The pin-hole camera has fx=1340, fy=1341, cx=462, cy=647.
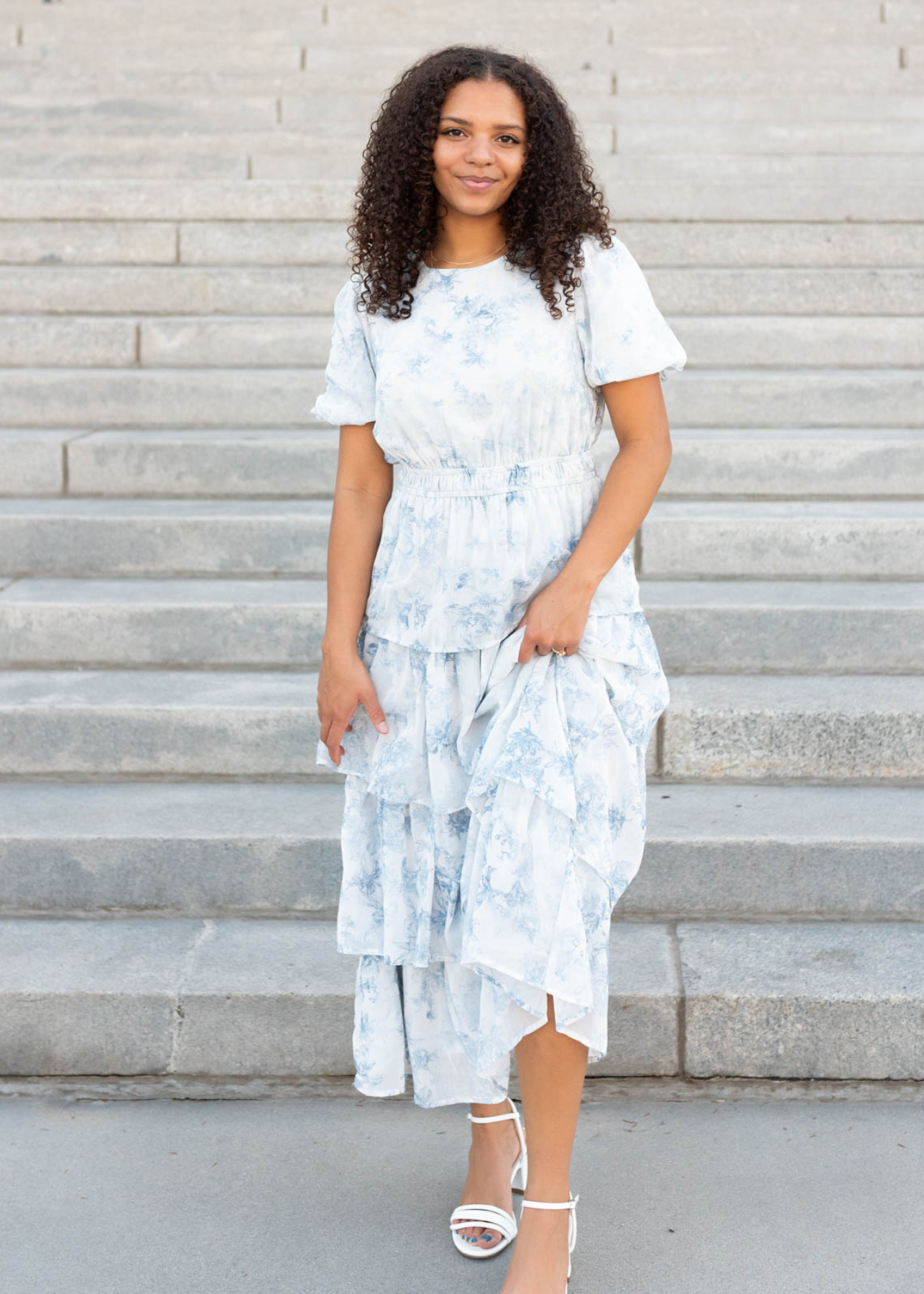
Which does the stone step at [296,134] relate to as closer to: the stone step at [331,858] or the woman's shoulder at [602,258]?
the stone step at [331,858]

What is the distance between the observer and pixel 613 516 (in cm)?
205

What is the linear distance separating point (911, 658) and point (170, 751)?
6.78ft

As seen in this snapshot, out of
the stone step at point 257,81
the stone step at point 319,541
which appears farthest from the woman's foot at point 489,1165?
the stone step at point 257,81

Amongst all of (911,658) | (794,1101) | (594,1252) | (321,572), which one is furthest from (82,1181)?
(911,658)

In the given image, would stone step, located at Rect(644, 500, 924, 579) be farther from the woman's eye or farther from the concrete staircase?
the woman's eye

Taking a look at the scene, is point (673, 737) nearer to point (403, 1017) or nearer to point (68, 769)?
point (403, 1017)

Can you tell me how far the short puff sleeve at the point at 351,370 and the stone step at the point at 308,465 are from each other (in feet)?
7.24

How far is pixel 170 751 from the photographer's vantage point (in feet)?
11.8

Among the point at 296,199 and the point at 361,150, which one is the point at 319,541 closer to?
the point at 296,199

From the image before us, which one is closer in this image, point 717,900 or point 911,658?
point 717,900

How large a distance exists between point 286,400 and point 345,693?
9.23 ft

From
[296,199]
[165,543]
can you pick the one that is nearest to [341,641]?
[165,543]

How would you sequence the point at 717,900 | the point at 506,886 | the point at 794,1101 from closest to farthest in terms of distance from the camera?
the point at 506,886, the point at 794,1101, the point at 717,900

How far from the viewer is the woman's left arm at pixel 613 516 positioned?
2021mm
